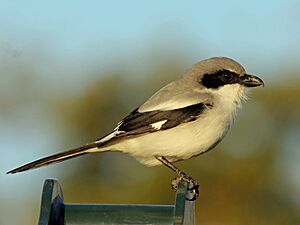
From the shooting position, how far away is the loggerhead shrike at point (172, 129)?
6.23 meters

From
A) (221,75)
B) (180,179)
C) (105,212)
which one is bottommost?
(180,179)

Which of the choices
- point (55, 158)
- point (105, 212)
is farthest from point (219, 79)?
point (105, 212)

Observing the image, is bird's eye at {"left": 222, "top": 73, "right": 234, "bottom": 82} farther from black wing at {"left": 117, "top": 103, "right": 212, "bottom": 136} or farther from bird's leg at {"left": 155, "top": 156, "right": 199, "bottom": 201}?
bird's leg at {"left": 155, "top": 156, "right": 199, "bottom": 201}

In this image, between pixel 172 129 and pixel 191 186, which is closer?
pixel 191 186

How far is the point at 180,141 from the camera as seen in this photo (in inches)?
246

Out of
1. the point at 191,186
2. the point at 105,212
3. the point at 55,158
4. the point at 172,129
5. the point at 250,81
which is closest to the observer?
the point at 105,212

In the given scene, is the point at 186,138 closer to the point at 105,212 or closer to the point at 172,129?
the point at 172,129

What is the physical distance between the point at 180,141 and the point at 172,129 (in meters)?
0.11

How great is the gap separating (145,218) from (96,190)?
498 cm

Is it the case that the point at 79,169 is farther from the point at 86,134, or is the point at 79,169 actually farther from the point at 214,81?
the point at 214,81

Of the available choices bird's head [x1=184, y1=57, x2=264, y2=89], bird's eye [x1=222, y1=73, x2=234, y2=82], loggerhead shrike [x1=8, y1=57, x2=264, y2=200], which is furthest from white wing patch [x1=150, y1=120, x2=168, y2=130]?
bird's eye [x1=222, y1=73, x2=234, y2=82]

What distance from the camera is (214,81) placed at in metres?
6.70

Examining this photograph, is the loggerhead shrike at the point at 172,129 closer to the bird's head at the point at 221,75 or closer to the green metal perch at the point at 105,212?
the bird's head at the point at 221,75

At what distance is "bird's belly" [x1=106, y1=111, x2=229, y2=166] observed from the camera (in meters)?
6.22
